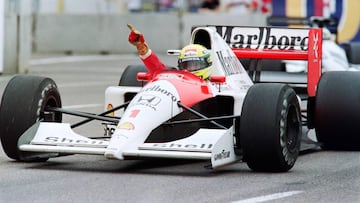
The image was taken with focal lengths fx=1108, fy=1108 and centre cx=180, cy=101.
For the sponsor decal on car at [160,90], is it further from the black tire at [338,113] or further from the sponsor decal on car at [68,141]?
the black tire at [338,113]

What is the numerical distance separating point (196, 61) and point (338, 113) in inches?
61.3

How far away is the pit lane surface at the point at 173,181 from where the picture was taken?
809 centimetres

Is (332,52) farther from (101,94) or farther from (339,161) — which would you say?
(339,161)

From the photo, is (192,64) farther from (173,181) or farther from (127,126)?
(173,181)

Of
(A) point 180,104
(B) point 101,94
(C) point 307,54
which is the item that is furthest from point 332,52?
(A) point 180,104

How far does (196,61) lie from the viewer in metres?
10.3

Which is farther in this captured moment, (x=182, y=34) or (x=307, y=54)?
(x=182, y=34)

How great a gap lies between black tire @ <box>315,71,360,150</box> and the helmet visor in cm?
132

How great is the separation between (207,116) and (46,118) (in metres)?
1.46

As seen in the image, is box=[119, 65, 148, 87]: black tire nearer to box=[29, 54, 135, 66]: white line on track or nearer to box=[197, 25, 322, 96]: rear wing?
box=[197, 25, 322, 96]: rear wing

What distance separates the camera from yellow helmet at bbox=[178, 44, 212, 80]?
33.7 feet

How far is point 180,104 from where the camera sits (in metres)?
9.49

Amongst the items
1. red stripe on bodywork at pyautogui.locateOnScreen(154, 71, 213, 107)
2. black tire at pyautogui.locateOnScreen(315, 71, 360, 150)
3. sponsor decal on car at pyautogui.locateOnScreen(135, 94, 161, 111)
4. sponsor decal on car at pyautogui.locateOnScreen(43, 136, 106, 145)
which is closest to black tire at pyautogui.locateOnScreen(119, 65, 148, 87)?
red stripe on bodywork at pyautogui.locateOnScreen(154, 71, 213, 107)

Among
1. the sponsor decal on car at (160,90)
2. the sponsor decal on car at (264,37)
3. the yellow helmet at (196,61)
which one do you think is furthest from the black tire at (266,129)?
the sponsor decal on car at (264,37)
